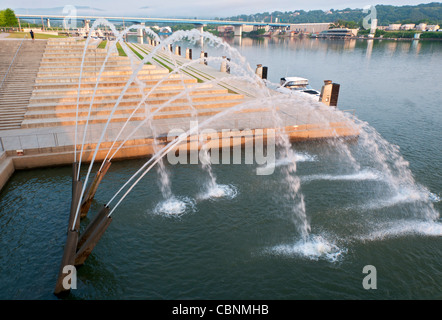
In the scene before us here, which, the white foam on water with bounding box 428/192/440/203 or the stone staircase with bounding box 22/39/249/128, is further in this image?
the stone staircase with bounding box 22/39/249/128

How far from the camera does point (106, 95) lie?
2961 cm

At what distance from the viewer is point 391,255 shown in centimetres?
1278

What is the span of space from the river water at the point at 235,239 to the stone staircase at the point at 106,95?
785 cm

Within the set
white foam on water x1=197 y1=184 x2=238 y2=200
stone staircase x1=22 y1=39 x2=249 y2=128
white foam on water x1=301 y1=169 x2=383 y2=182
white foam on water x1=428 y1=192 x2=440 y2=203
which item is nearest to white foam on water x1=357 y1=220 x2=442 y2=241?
white foam on water x1=428 y1=192 x2=440 y2=203

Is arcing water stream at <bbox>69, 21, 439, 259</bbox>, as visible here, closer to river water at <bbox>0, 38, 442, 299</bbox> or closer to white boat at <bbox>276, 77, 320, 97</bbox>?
river water at <bbox>0, 38, 442, 299</bbox>

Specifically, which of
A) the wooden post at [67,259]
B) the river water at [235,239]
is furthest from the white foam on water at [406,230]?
the wooden post at [67,259]

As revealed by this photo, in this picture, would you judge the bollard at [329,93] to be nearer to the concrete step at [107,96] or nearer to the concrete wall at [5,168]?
the concrete step at [107,96]

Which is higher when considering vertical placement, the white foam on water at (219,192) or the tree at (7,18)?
the tree at (7,18)

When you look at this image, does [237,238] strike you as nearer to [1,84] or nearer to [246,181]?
[246,181]

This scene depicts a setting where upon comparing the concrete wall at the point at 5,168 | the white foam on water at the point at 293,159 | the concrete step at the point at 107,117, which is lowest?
the white foam on water at the point at 293,159

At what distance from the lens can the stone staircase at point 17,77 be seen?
2589cm

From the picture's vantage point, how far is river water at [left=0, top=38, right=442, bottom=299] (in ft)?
36.6

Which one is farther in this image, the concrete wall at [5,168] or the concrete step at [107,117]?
the concrete step at [107,117]

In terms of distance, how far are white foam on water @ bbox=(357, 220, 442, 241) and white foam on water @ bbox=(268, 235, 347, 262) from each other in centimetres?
165
